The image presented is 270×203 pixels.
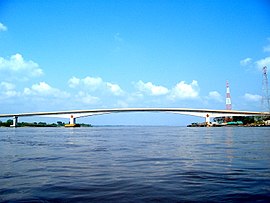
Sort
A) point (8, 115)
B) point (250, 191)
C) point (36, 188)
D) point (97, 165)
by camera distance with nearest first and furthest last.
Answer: point (250, 191)
point (36, 188)
point (97, 165)
point (8, 115)

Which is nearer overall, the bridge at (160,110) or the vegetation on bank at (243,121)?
the bridge at (160,110)

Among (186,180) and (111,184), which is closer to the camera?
(111,184)

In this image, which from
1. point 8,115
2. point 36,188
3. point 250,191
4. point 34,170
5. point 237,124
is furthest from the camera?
point 237,124

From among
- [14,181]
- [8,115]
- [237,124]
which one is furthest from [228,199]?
[237,124]

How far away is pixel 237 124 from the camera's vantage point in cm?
13250

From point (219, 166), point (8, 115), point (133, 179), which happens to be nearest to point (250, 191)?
point (133, 179)

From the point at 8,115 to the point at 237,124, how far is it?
104 metres

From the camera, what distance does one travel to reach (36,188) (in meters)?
7.06

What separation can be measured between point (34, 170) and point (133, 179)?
3.96 metres

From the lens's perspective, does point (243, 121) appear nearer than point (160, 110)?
No

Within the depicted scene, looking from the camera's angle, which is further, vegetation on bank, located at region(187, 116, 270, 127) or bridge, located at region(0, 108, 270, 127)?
vegetation on bank, located at region(187, 116, 270, 127)

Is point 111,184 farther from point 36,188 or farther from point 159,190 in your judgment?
point 36,188

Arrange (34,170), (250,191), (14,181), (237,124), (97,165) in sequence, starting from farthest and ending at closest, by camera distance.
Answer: (237,124) → (97,165) → (34,170) → (14,181) → (250,191)

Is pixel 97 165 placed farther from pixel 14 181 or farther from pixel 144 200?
pixel 144 200
